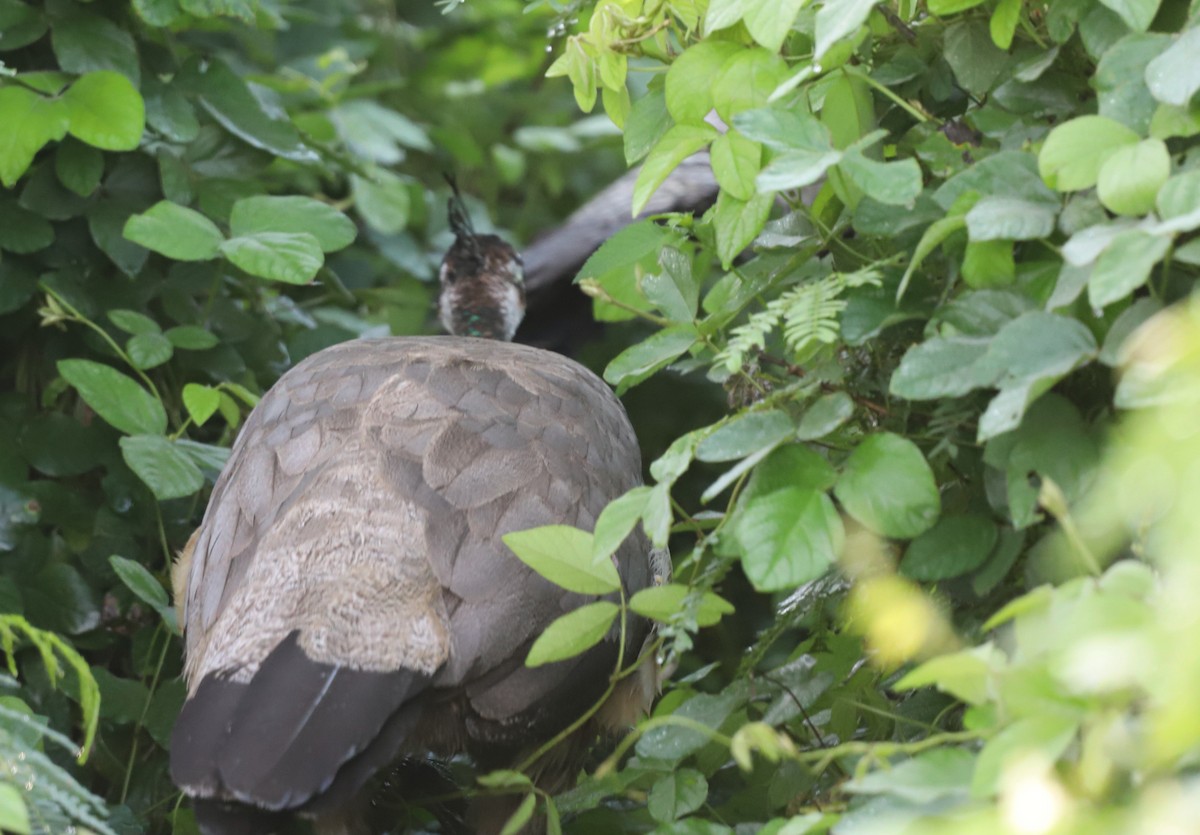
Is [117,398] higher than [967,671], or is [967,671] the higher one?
[967,671]

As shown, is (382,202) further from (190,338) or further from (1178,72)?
(1178,72)

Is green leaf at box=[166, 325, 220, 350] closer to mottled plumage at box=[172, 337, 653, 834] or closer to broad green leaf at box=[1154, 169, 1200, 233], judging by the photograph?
mottled plumage at box=[172, 337, 653, 834]

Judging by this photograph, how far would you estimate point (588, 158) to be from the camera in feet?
20.2

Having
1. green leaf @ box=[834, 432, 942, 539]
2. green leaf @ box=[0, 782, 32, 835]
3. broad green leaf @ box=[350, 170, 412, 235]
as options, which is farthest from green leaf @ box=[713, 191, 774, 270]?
broad green leaf @ box=[350, 170, 412, 235]

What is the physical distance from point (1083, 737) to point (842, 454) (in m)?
0.56

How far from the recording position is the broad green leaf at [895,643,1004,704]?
1206 mm

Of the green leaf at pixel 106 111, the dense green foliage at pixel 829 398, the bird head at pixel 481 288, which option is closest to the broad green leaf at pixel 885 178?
the dense green foliage at pixel 829 398

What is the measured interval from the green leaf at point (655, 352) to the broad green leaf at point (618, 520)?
0.31 metres

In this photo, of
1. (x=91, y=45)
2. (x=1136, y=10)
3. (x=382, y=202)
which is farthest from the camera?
(x=382, y=202)

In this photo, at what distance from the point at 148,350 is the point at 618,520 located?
169 cm

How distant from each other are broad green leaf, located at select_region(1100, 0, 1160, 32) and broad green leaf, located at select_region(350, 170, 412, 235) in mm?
3349

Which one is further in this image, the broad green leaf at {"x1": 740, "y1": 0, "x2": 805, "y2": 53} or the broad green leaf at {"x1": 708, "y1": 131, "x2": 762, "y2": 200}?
the broad green leaf at {"x1": 708, "y1": 131, "x2": 762, "y2": 200}

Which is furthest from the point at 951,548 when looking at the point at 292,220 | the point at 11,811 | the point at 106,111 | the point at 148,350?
the point at 106,111

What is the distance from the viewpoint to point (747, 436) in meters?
1.60
